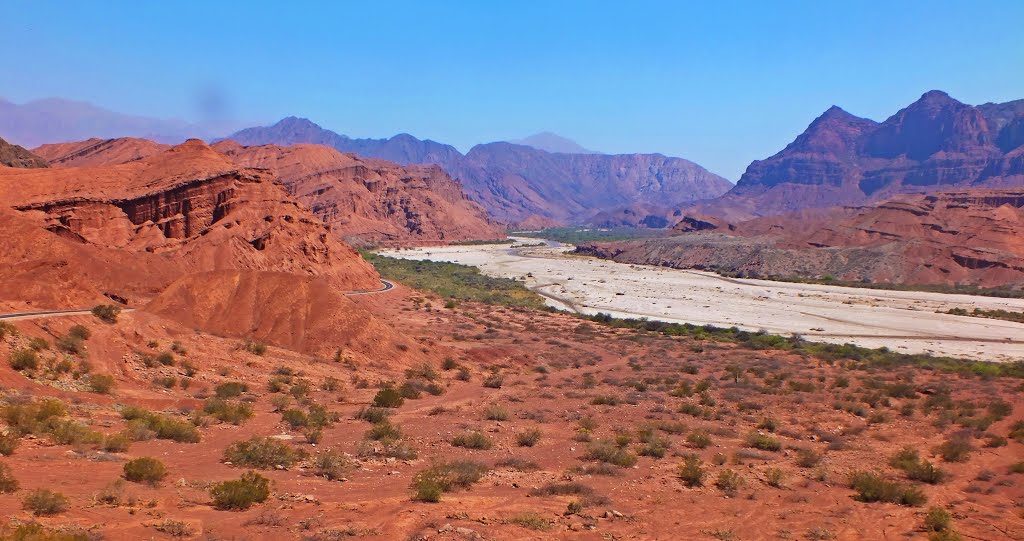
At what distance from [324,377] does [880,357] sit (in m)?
31.1

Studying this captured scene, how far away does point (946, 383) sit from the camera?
28.6 metres

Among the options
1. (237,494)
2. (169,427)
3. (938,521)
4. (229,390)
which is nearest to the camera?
(237,494)

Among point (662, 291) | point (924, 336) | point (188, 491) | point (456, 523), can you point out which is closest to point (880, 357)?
point (924, 336)

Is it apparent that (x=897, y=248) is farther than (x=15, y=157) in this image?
Yes

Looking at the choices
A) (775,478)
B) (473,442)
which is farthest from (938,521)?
(473,442)

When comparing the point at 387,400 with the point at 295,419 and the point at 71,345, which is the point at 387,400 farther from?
the point at 71,345

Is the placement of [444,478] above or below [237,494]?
below

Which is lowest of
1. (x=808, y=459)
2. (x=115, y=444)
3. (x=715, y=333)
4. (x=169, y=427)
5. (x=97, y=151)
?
(x=715, y=333)

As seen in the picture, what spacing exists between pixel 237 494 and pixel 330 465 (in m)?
2.93

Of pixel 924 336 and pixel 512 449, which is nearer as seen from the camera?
pixel 512 449

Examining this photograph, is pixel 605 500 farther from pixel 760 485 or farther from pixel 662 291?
pixel 662 291

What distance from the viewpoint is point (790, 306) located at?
70125 millimetres

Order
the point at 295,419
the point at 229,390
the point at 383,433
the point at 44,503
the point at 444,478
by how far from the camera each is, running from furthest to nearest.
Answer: the point at 229,390, the point at 295,419, the point at 383,433, the point at 444,478, the point at 44,503

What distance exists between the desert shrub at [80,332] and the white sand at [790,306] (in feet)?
149
